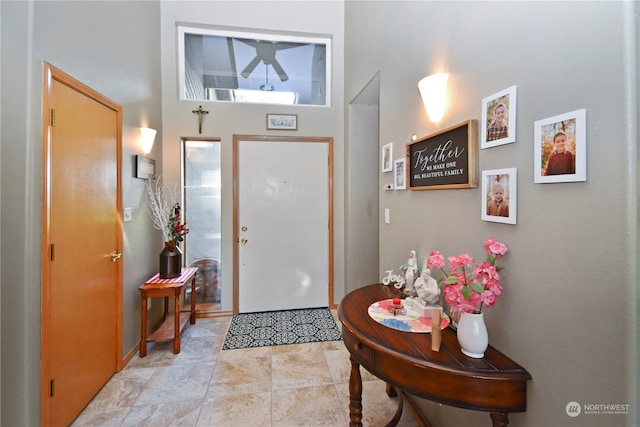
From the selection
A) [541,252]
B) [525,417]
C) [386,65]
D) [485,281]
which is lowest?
[525,417]

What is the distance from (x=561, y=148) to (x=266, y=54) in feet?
10.6

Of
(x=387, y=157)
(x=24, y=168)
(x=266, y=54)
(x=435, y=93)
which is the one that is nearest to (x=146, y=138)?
(x=24, y=168)

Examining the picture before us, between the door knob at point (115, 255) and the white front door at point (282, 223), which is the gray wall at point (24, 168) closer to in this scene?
the door knob at point (115, 255)

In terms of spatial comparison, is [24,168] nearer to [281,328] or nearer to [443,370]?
[443,370]

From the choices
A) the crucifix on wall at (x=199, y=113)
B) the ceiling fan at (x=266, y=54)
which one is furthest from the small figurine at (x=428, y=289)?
the ceiling fan at (x=266, y=54)

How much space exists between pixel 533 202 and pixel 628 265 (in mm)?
302

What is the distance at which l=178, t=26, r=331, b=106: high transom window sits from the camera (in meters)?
3.04

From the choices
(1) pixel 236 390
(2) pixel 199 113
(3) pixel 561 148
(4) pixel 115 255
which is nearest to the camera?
(3) pixel 561 148

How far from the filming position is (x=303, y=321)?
2928mm

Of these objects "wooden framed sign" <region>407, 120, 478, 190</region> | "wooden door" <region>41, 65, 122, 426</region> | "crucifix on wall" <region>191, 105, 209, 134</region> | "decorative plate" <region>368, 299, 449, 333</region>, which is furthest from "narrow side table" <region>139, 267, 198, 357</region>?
"wooden framed sign" <region>407, 120, 478, 190</region>

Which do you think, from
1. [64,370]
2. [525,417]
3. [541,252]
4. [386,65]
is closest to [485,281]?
[541,252]

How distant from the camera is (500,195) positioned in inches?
41.0

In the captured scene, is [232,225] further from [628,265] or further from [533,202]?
[628,265]

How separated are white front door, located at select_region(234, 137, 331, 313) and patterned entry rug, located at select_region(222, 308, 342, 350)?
11 cm
